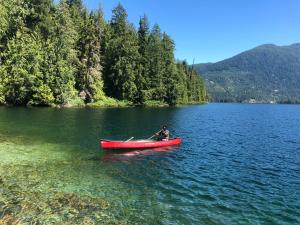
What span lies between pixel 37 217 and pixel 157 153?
1836cm

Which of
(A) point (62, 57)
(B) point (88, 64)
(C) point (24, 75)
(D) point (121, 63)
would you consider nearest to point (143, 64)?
(D) point (121, 63)

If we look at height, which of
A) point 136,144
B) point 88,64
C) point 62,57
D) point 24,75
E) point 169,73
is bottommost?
point 136,144

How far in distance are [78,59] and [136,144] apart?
2771 inches

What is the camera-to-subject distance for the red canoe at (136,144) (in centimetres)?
3126

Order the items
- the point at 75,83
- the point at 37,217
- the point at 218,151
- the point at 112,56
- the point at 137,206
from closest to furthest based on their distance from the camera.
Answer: the point at 37,217 < the point at 137,206 < the point at 218,151 < the point at 75,83 < the point at 112,56

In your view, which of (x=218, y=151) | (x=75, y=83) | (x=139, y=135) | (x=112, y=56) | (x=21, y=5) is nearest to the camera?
(x=218, y=151)

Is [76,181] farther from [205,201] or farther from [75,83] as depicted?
[75,83]

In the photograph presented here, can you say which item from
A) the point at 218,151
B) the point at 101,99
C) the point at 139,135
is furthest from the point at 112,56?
the point at 218,151

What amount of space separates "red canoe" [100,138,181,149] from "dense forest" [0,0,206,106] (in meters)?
55.6

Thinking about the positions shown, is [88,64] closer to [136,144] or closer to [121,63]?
[121,63]

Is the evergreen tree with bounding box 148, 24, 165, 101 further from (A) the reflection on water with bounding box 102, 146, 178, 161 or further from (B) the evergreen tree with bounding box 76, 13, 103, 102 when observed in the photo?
(A) the reflection on water with bounding box 102, 146, 178, 161

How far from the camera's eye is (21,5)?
89.8m

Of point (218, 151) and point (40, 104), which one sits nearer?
point (218, 151)

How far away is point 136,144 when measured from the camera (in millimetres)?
33000
